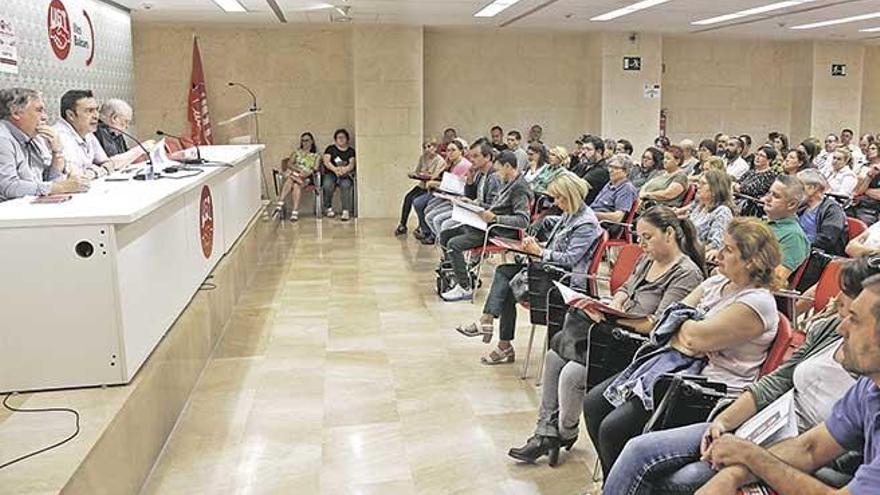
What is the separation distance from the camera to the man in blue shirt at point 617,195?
6199mm

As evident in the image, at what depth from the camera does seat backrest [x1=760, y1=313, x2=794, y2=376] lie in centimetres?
238

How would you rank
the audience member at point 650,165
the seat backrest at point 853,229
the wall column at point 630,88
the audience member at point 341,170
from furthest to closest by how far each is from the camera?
1. the wall column at point 630,88
2. the audience member at point 341,170
3. the audience member at point 650,165
4. the seat backrest at point 853,229

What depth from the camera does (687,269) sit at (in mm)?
2969

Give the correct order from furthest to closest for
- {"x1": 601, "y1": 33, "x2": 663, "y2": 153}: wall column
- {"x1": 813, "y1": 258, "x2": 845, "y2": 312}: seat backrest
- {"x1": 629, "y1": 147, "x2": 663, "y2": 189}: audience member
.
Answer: {"x1": 601, "y1": 33, "x2": 663, "y2": 153}: wall column, {"x1": 629, "y1": 147, "x2": 663, "y2": 189}: audience member, {"x1": 813, "y1": 258, "x2": 845, "y2": 312}: seat backrest

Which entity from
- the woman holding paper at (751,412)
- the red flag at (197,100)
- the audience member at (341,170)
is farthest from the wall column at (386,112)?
the woman holding paper at (751,412)

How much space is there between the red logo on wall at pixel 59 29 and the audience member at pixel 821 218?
6112 millimetres

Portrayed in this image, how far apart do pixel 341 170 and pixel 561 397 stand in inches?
316

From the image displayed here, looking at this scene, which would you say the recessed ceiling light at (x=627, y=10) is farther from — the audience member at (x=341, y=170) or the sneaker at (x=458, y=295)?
the sneaker at (x=458, y=295)

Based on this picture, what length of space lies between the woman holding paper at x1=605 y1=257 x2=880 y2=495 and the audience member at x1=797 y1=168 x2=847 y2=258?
105 inches

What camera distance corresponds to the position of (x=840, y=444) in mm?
1863

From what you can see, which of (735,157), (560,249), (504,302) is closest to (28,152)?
(504,302)

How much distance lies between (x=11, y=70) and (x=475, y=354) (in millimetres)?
4251

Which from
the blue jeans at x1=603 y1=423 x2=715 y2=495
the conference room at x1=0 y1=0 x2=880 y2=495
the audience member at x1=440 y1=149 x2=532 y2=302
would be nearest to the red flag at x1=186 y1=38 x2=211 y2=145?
the conference room at x1=0 y1=0 x2=880 y2=495

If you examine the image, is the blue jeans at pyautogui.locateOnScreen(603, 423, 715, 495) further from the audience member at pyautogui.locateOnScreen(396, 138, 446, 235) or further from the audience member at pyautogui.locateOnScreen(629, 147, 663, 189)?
the audience member at pyautogui.locateOnScreen(396, 138, 446, 235)
